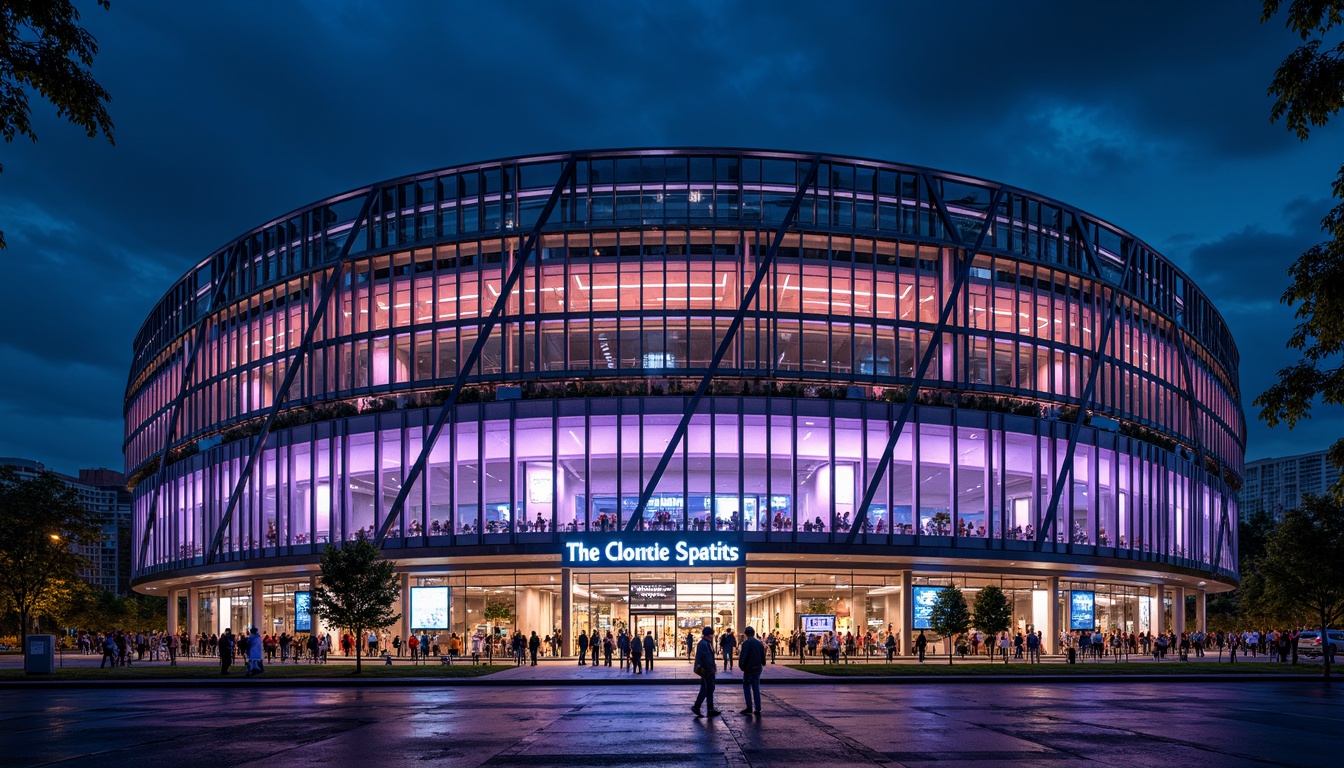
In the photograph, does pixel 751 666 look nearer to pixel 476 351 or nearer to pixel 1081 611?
pixel 476 351

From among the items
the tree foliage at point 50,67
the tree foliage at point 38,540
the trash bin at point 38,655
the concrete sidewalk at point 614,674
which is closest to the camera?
the tree foliage at point 50,67

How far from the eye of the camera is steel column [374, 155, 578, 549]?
5903 cm

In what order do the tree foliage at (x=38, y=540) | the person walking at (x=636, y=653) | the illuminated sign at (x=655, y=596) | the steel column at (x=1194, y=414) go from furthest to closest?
the steel column at (x=1194, y=414)
the illuminated sign at (x=655, y=596)
the tree foliage at (x=38, y=540)
the person walking at (x=636, y=653)

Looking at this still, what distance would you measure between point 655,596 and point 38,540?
29.2 m

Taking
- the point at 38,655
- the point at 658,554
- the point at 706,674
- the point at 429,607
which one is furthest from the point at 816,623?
the point at 706,674

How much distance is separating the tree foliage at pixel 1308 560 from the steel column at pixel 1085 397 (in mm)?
10222

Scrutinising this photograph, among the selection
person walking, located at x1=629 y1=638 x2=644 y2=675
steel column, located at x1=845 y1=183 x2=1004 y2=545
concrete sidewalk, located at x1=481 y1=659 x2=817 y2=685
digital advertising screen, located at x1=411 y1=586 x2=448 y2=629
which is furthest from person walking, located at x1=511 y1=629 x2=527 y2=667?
steel column, located at x1=845 y1=183 x2=1004 y2=545

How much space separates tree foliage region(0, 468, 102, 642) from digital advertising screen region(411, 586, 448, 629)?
1652 cm

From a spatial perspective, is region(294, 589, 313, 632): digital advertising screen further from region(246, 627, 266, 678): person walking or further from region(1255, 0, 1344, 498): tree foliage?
region(1255, 0, 1344, 498): tree foliage

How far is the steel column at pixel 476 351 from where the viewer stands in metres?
59.0

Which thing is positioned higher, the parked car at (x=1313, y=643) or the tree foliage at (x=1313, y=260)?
the tree foliage at (x=1313, y=260)

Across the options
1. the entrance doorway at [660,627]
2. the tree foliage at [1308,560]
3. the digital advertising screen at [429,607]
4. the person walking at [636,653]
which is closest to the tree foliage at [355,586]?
the person walking at [636,653]

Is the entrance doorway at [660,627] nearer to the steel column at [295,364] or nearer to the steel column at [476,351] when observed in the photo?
the steel column at [476,351]

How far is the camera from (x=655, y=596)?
2325 inches
